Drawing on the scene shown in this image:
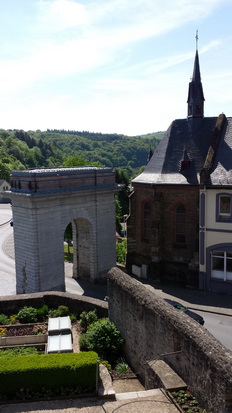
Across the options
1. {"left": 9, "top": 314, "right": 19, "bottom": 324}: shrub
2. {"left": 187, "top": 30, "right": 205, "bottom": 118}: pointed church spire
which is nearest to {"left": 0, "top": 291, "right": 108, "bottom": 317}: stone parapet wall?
{"left": 9, "top": 314, "right": 19, "bottom": 324}: shrub

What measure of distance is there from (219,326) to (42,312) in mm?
10591

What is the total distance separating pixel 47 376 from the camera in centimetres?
1370

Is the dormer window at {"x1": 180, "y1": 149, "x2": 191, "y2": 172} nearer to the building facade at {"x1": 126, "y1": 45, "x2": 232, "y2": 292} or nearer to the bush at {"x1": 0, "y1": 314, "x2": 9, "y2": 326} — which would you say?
the building facade at {"x1": 126, "y1": 45, "x2": 232, "y2": 292}

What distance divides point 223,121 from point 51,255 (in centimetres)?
1813

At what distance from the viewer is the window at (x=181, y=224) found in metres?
32.9

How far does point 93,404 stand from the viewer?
43.7 ft

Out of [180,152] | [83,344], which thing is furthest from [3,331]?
[180,152]

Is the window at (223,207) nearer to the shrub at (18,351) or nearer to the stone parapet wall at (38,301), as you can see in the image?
the stone parapet wall at (38,301)

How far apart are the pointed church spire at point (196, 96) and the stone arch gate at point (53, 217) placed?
395 inches

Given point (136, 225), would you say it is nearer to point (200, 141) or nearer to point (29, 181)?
point (200, 141)

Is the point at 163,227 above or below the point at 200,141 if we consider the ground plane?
below

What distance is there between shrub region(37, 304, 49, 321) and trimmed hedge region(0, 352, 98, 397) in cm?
761

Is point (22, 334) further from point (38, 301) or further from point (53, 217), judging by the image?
point (53, 217)

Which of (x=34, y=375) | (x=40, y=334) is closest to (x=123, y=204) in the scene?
(x=40, y=334)
